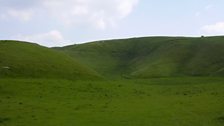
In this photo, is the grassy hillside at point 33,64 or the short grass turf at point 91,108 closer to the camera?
the short grass turf at point 91,108

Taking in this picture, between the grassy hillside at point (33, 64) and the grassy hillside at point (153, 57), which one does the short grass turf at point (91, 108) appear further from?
the grassy hillside at point (153, 57)

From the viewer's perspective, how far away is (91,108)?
37625mm

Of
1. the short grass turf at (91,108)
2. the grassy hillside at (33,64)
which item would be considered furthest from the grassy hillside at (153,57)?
the short grass turf at (91,108)

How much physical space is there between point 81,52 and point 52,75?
93951 millimetres

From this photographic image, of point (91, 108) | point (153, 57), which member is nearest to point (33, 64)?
point (91, 108)

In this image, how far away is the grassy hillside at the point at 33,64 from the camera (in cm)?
6481

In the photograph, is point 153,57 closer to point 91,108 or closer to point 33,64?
point 33,64

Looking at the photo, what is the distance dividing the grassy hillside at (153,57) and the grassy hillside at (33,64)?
28239mm

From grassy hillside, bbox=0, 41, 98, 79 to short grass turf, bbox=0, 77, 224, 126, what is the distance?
1017cm

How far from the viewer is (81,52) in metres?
161

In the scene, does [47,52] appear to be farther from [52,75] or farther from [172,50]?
[172,50]

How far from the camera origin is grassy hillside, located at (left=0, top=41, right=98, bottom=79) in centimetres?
6481

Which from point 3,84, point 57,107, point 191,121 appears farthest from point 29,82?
point 191,121

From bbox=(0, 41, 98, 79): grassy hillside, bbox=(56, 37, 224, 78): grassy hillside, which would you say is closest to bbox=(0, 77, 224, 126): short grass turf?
bbox=(0, 41, 98, 79): grassy hillside
